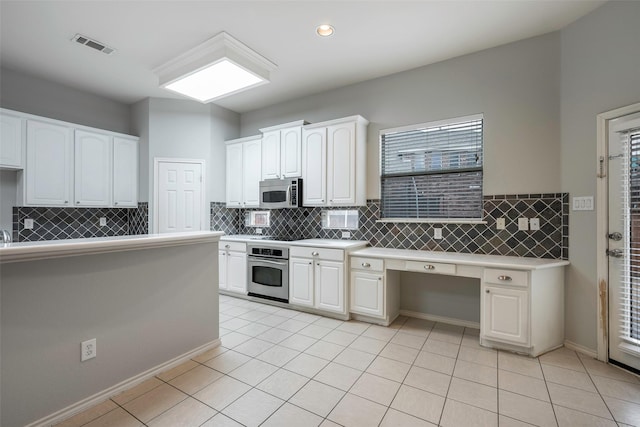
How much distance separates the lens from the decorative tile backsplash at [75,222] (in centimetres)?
376

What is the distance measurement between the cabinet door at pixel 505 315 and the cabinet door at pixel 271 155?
3076 mm

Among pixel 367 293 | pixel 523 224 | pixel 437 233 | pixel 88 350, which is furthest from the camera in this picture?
pixel 437 233

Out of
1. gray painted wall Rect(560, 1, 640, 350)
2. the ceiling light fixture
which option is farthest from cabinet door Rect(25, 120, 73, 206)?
gray painted wall Rect(560, 1, 640, 350)

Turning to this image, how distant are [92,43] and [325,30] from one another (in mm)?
2483

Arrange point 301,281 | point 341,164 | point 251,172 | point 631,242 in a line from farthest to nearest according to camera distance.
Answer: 1. point 251,172
2. point 341,164
3. point 301,281
4. point 631,242

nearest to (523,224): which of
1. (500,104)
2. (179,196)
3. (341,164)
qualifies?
(500,104)

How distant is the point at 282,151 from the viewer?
4.25m

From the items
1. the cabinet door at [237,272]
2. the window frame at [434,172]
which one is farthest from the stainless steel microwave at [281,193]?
the window frame at [434,172]

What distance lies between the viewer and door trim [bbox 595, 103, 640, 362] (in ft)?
7.89

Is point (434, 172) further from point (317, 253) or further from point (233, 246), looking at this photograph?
point (233, 246)

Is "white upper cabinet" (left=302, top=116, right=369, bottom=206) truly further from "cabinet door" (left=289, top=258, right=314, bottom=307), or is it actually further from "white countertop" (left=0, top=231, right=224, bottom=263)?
"white countertop" (left=0, top=231, right=224, bottom=263)

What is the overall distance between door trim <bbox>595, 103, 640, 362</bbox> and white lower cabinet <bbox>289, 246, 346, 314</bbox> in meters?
2.27

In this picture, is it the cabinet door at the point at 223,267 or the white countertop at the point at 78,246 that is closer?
the white countertop at the point at 78,246

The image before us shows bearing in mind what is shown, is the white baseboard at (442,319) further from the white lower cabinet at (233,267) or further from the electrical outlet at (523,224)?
the white lower cabinet at (233,267)
